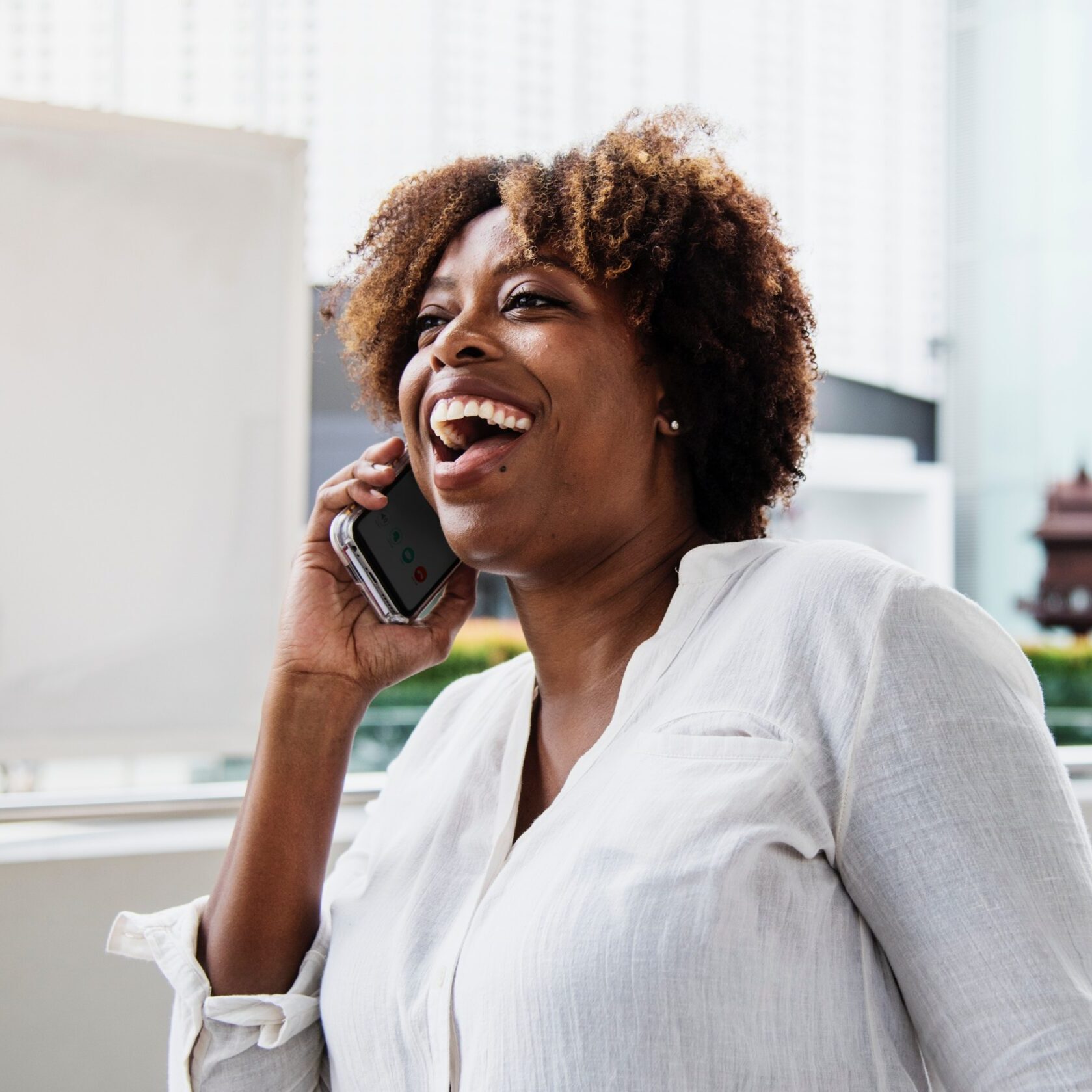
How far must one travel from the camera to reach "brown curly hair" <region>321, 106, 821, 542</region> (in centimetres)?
108

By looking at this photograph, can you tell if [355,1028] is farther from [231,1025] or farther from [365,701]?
[365,701]

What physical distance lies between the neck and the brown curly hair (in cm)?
10

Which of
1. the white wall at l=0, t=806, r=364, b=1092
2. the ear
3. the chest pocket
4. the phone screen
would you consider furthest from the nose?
the white wall at l=0, t=806, r=364, b=1092

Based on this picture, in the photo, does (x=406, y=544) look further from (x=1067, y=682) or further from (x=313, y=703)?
(x=1067, y=682)

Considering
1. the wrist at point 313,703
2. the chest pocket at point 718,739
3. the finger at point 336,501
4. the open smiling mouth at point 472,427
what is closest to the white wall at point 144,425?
the finger at point 336,501

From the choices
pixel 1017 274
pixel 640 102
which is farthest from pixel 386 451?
pixel 1017 274

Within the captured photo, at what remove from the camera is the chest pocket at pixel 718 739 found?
853 mm

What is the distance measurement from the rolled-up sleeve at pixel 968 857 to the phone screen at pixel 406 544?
644 mm

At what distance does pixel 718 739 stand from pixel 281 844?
0.54 metres

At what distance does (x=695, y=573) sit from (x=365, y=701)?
0.45m

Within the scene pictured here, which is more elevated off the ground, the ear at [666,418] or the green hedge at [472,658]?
the ear at [666,418]

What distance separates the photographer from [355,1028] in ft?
3.45

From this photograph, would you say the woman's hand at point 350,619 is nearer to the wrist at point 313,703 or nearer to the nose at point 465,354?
the wrist at point 313,703

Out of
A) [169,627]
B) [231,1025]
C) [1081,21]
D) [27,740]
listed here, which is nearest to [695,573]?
[231,1025]
